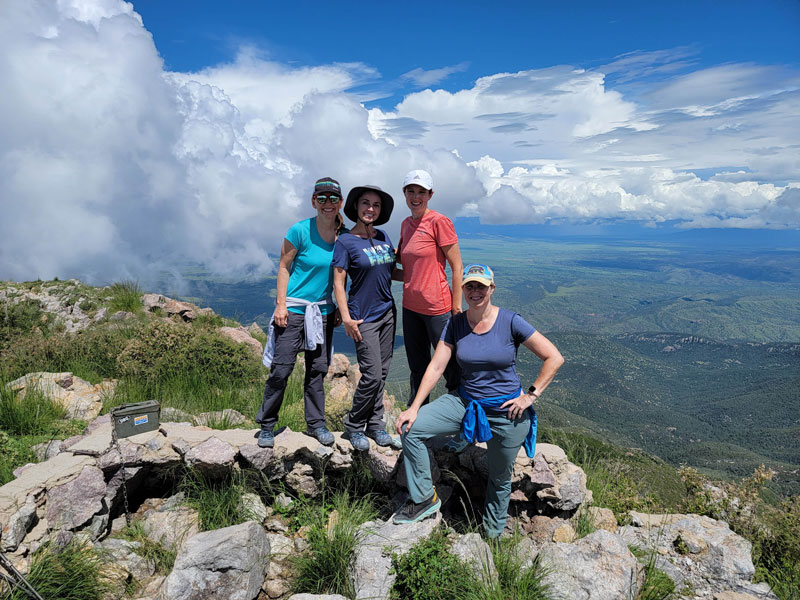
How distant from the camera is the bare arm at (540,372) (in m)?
4.22

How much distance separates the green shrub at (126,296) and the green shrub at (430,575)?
36.6 ft

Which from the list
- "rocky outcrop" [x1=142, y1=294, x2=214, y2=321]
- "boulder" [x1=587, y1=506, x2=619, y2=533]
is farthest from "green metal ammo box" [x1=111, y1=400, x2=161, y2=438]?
"rocky outcrop" [x1=142, y1=294, x2=214, y2=321]

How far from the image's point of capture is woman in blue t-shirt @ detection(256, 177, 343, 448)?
4.84 m

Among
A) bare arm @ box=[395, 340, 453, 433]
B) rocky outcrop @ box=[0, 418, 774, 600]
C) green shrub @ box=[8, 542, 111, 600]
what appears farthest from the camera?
bare arm @ box=[395, 340, 453, 433]

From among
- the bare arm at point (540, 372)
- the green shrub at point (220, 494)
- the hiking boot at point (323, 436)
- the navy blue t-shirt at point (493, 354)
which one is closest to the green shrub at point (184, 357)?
the green shrub at point (220, 494)

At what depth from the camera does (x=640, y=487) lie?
6945 millimetres

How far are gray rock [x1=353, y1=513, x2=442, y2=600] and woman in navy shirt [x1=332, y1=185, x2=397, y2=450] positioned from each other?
1.36 m

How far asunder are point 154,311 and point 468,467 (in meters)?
10.7

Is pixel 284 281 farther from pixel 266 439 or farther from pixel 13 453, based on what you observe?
pixel 13 453

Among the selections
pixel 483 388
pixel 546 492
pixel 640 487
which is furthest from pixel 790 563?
pixel 483 388

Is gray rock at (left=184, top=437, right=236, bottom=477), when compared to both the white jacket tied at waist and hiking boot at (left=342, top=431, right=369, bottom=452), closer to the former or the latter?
the white jacket tied at waist

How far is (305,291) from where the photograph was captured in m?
4.93

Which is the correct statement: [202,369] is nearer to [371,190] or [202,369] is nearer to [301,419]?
[301,419]

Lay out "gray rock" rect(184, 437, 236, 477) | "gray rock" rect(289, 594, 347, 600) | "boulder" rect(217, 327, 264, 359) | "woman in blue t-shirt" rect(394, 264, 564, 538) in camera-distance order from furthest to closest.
Answer: "boulder" rect(217, 327, 264, 359) < "gray rock" rect(184, 437, 236, 477) < "woman in blue t-shirt" rect(394, 264, 564, 538) < "gray rock" rect(289, 594, 347, 600)
